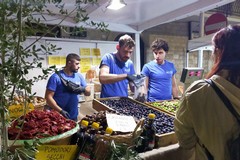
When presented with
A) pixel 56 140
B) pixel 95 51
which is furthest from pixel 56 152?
pixel 95 51

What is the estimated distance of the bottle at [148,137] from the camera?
128 cm

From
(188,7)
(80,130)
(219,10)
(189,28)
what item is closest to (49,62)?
(188,7)

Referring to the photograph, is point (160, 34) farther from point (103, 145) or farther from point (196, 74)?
point (103, 145)

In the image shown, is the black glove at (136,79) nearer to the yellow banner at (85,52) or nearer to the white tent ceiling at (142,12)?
the white tent ceiling at (142,12)

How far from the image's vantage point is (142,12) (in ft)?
12.4

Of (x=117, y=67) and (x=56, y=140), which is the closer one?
(x=56, y=140)

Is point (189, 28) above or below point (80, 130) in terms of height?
above

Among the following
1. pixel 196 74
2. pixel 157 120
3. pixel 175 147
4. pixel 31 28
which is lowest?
pixel 175 147

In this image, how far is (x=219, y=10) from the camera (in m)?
5.64

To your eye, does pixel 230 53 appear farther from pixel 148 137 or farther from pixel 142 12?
pixel 142 12

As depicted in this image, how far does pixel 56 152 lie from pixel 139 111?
992 mm

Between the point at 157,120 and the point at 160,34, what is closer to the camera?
the point at 157,120

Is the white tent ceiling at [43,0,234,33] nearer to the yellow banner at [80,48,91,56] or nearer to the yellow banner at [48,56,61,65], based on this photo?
the yellow banner at [80,48,91,56]

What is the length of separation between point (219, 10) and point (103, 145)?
5.78 metres
